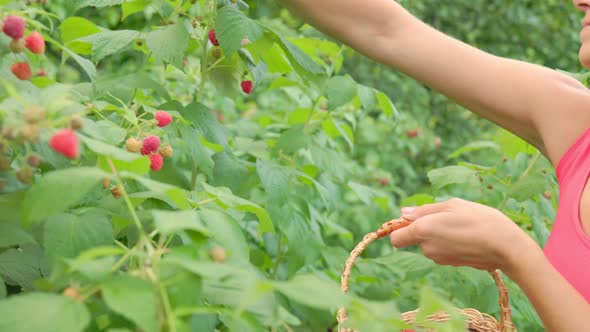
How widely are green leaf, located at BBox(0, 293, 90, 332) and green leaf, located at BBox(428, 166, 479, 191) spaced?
1.53 meters

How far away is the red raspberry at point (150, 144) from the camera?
3.79ft

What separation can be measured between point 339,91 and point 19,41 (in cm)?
112

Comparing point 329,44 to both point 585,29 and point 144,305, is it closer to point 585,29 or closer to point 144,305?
point 585,29

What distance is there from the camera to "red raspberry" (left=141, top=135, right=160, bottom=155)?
116 centimetres

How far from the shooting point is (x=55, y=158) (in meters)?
1.07

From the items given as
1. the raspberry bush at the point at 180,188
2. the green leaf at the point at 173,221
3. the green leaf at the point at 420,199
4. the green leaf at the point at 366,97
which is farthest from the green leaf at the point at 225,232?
the green leaf at the point at 420,199

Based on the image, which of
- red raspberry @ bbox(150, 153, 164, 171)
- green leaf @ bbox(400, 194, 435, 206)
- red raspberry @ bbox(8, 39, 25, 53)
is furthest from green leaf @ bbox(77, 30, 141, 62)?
green leaf @ bbox(400, 194, 435, 206)

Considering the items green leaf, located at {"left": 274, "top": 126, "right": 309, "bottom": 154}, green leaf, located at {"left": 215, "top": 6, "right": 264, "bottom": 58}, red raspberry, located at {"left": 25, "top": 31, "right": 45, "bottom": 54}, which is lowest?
green leaf, located at {"left": 274, "top": 126, "right": 309, "bottom": 154}

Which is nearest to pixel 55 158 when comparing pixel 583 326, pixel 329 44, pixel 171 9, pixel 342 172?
pixel 171 9

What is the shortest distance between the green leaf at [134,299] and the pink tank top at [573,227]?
842 mm

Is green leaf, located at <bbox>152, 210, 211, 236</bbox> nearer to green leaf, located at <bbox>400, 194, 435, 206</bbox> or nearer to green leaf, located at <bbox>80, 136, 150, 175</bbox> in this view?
green leaf, located at <bbox>80, 136, 150, 175</bbox>

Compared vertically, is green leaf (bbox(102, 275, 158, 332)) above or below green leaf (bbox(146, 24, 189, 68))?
above

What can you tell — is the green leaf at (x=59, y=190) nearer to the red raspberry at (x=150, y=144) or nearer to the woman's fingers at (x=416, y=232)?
the red raspberry at (x=150, y=144)

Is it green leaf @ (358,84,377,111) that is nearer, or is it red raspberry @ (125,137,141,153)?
red raspberry @ (125,137,141,153)
